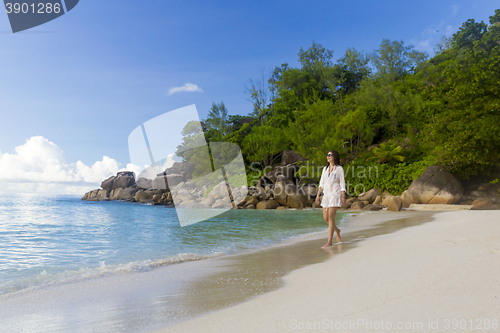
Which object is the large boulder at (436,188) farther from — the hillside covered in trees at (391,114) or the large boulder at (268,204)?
the large boulder at (268,204)

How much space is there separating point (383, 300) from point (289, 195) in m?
21.7

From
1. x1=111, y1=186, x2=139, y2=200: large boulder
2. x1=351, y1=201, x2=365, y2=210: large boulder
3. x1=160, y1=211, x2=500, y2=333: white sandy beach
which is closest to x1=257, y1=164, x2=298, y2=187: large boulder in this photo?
x1=351, y1=201, x2=365, y2=210: large boulder

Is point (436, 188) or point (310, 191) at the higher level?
point (310, 191)

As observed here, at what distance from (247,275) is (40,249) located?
5.92 metres

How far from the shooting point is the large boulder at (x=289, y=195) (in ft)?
76.8

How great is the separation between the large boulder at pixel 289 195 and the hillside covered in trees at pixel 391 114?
3.81m

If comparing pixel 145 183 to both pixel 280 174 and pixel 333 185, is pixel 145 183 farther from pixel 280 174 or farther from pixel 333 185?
pixel 333 185

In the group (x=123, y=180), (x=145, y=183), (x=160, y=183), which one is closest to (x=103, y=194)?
(x=123, y=180)

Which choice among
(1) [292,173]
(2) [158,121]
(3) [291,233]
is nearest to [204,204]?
(1) [292,173]

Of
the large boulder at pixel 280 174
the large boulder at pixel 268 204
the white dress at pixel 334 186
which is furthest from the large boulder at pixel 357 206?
the white dress at pixel 334 186

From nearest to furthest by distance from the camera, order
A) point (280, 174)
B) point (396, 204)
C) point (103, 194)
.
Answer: point (396, 204), point (280, 174), point (103, 194)

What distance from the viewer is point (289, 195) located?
2381cm

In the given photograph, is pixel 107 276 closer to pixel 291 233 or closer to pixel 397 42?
pixel 291 233

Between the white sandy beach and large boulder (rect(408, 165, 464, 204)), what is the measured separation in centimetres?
1587
